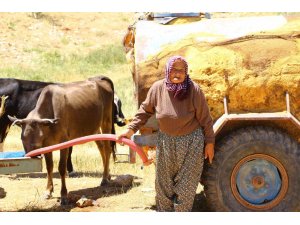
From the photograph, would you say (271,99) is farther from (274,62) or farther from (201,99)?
(201,99)

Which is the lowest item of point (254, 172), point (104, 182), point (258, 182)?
point (104, 182)

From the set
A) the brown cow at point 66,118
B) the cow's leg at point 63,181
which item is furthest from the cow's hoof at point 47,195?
the cow's leg at point 63,181

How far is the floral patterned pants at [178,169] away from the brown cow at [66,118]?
2198 mm

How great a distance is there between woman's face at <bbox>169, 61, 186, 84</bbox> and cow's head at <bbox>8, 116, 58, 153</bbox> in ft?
8.23

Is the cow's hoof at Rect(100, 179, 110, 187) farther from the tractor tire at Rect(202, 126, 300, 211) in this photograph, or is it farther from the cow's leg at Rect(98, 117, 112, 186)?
the tractor tire at Rect(202, 126, 300, 211)

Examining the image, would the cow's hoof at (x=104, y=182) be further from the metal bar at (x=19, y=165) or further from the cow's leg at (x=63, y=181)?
the metal bar at (x=19, y=165)

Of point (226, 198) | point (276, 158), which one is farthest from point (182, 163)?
point (276, 158)

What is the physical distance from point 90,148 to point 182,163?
6.84 metres

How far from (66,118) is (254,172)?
10.9 feet

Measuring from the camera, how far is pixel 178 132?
16.2ft

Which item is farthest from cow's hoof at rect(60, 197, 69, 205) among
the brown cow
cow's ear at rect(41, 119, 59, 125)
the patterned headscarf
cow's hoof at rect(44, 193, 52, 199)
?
the patterned headscarf

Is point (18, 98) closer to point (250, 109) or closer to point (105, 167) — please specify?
point (105, 167)

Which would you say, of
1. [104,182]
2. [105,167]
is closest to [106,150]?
[105,167]

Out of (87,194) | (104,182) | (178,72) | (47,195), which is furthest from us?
(104,182)
